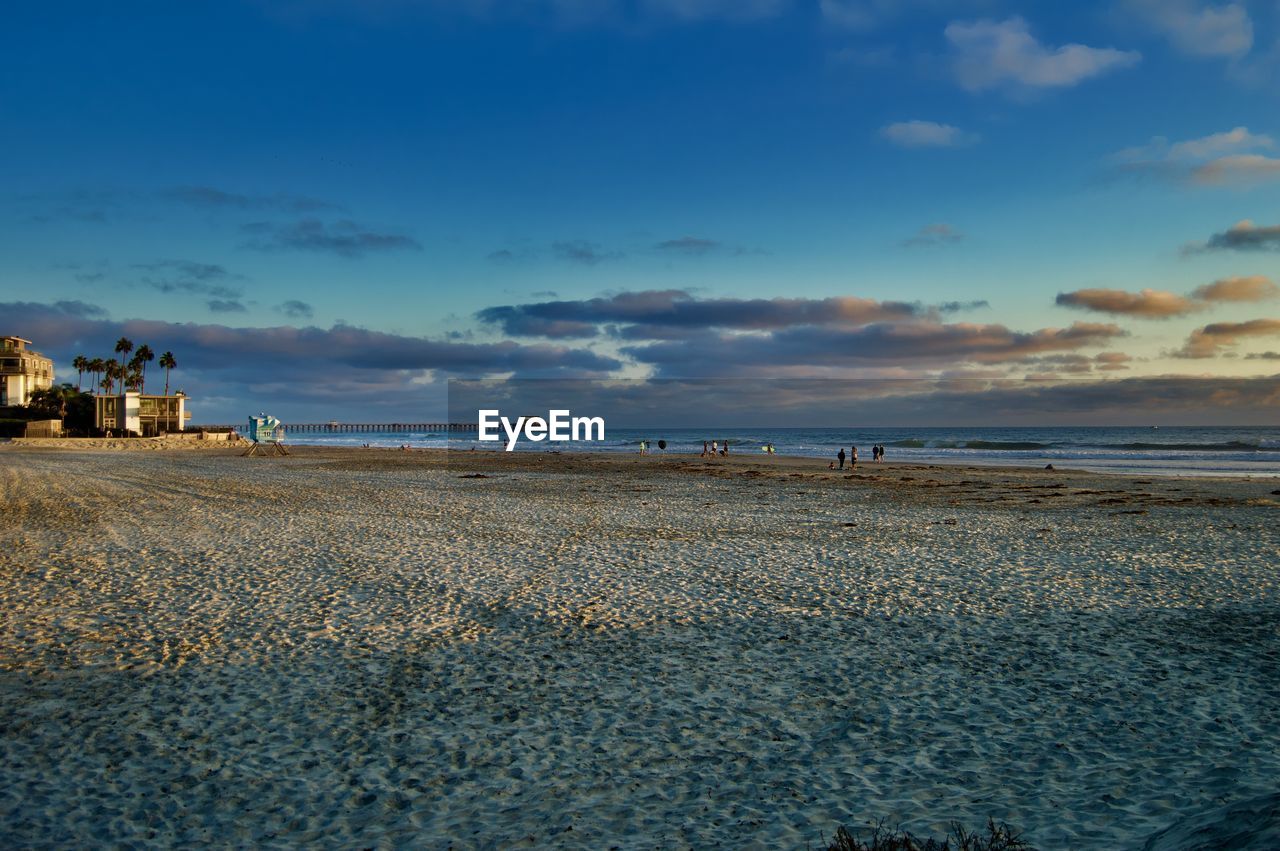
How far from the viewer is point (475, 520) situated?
1931 centimetres

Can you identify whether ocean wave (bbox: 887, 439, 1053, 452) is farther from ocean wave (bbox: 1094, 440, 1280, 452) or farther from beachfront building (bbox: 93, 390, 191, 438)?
beachfront building (bbox: 93, 390, 191, 438)

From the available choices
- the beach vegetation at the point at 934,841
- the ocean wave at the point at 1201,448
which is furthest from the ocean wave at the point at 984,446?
the beach vegetation at the point at 934,841

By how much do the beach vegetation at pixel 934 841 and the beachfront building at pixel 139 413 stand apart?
303 feet

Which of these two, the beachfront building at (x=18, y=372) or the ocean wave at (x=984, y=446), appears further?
the beachfront building at (x=18, y=372)

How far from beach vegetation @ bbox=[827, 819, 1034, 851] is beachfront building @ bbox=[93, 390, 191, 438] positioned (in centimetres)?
9231

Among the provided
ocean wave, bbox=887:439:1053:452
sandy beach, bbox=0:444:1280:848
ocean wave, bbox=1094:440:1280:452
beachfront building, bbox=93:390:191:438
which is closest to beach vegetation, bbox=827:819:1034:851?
sandy beach, bbox=0:444:1280:848

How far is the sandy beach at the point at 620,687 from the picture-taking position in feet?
16.7

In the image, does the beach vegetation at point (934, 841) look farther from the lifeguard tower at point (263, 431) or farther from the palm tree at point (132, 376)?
the palm tree at point (132, 376)

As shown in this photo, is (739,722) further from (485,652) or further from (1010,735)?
(485,652)

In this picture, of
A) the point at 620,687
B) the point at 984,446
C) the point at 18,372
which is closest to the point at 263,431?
the point at 18,372

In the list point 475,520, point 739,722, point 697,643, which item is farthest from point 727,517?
point 739,722

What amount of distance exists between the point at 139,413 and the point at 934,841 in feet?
319

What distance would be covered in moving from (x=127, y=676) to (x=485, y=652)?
11.1 feet

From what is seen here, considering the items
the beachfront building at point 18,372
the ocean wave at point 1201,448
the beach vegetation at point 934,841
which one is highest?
the beachfront building at point 18,372
